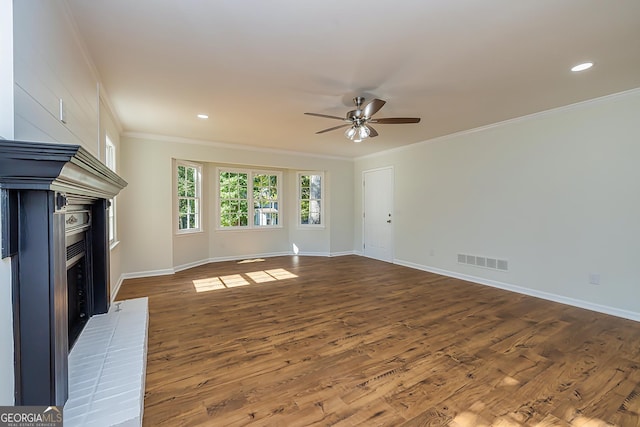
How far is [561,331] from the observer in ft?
9.36

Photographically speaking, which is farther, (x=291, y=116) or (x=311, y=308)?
(x=291, y=116)

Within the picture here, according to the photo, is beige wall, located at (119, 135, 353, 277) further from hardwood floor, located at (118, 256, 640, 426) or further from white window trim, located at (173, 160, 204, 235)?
hardwood floor, located at (118, 256, 640, 426)

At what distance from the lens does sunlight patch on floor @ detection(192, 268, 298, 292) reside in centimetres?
443

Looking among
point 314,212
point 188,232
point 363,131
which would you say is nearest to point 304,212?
point 314,212

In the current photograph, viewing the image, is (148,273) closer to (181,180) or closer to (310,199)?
(181,180)

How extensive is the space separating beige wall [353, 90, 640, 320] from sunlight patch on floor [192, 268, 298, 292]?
2823 millimetres

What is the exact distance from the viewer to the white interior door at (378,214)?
6402mm

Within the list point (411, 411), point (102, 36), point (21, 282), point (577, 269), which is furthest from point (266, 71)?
point (577, 269)

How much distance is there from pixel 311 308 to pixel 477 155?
3.63m

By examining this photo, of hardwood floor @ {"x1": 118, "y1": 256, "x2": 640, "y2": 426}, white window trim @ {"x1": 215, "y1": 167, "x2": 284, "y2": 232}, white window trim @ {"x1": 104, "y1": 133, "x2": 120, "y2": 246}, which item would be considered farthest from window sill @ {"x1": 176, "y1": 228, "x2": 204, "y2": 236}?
hardwood floor @ {"x1": 118, "y1": 256, "x2": 640, "y2": 426}

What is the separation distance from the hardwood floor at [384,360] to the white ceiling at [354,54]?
253cm

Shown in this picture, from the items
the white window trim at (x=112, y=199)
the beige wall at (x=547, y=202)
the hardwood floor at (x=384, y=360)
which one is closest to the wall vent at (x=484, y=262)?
the beige wall at (x=547, y=202)

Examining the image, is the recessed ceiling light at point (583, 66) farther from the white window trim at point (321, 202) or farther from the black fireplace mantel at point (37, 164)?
the white window trim at point (321, 202)

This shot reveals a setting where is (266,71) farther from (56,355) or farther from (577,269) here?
(577,269)
